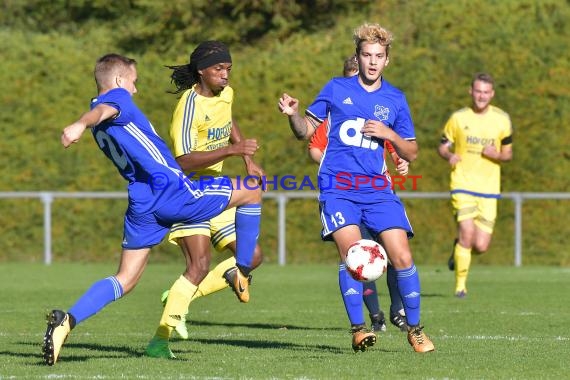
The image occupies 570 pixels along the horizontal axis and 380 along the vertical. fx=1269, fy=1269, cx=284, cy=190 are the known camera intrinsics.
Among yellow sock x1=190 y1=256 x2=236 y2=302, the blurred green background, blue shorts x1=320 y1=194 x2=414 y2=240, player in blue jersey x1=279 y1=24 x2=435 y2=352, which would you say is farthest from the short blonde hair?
the blurred green background

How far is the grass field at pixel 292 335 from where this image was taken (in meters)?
7.22

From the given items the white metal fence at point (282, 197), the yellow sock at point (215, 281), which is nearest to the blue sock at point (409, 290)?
the yellow sock at point (215, 281)

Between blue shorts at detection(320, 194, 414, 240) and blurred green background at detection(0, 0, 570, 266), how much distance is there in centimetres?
1104

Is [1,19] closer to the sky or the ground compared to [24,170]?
closer to the sky

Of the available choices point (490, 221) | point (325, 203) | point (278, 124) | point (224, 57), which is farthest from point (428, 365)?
point (278, 124)

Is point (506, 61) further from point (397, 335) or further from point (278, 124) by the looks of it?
point (397, 335)

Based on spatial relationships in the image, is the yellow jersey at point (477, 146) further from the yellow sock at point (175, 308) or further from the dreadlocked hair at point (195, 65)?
the yellow sock at point (175, 308)

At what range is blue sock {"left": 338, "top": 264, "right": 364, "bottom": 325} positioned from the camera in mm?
8188

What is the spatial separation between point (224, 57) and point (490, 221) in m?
5.27

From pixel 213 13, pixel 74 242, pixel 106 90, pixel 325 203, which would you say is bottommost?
pixel 74 242

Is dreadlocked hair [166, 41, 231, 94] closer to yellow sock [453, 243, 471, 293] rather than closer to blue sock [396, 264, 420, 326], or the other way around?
blue sock [396, 264, 420, 326]

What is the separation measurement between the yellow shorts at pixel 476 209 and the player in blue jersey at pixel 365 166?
516cm

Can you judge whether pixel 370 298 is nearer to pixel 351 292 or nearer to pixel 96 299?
pixel 351 292

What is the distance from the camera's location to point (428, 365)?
742 centimetres
